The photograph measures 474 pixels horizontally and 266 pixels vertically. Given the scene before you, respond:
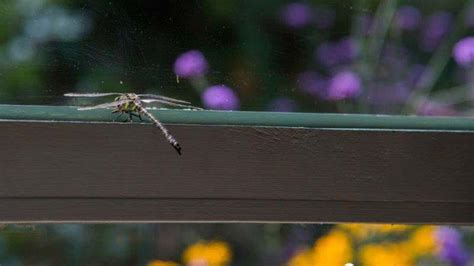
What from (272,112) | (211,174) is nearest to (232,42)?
(272,112)

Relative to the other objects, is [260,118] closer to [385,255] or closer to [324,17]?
[324,17]

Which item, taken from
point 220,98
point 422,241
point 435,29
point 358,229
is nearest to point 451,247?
point 422,241

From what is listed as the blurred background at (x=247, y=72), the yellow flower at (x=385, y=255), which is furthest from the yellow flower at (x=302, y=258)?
the yellow flower at (x=385, y=255)

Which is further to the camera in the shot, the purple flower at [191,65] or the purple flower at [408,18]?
the purple flower at [408,18]

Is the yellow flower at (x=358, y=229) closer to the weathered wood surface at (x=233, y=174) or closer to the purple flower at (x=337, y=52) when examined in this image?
the weathered wood surface at (x=233, y=174)

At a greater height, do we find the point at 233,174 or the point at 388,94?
the point at 388,94

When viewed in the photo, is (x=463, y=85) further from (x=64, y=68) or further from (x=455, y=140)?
(x=64, y=68)

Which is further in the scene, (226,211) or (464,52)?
(464,52)

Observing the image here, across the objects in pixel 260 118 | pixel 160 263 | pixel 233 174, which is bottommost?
pixel 160 263
